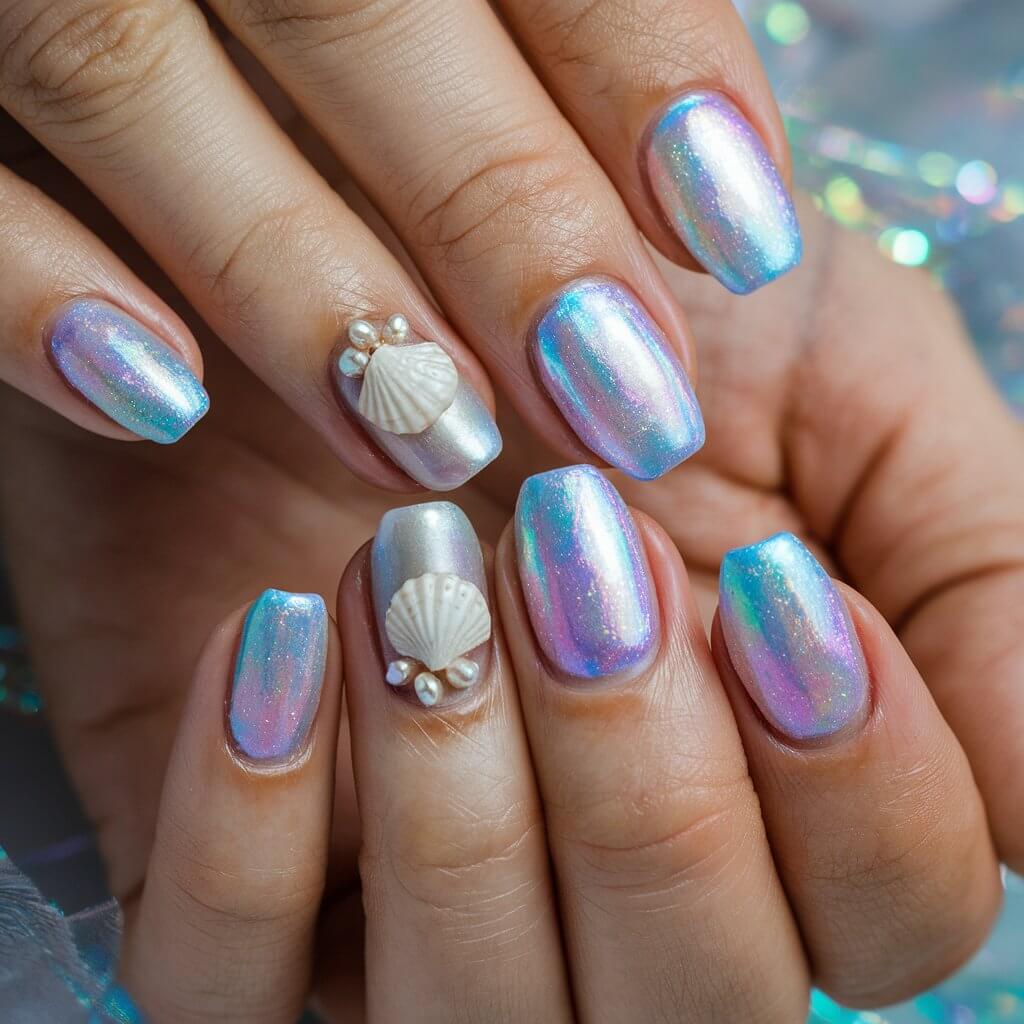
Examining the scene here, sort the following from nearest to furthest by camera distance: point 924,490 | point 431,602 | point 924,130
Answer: point 431,602
point 924,490
point 924,130

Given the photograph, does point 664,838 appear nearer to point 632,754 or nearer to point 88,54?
point 632,754

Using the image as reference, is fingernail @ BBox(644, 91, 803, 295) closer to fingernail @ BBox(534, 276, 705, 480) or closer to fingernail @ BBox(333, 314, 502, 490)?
fingernail @ BBox(534, 276, 705, 480)

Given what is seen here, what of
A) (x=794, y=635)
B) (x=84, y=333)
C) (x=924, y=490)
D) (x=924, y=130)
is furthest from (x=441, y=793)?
(x=924, y=130)

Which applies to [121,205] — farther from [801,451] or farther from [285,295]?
[801,451]

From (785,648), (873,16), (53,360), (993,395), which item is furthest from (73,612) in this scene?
(873,16)

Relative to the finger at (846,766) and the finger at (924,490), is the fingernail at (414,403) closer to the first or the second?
the finger at (846,766)

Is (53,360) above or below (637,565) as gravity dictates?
above

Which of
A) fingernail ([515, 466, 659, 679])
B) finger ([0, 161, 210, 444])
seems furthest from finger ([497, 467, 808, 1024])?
finger ([0, 161, 210, 444])
